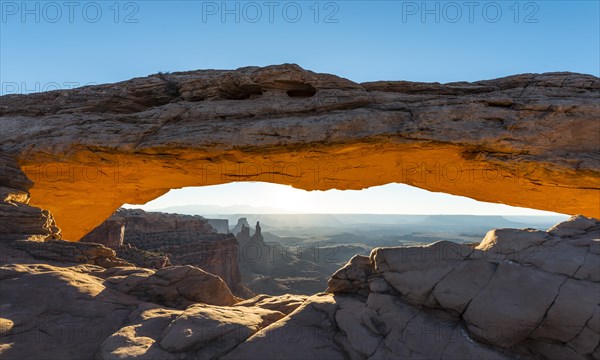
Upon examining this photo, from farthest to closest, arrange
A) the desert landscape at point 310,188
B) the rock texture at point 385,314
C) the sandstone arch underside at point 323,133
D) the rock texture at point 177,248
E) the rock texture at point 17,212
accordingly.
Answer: the rock texture at point 177,248 → the sandstone arch underside at point 323,133 → the rock texture at point 17,212 → the desert landscape at point 310,188 → the rock texture at point 385,314

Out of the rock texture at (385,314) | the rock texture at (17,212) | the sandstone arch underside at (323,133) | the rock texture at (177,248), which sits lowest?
the rock texture at (177,248)

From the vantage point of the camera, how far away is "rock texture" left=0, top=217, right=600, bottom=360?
19.7 ft

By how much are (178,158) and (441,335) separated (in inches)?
448

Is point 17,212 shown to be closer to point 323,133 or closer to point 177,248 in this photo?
point 323,133

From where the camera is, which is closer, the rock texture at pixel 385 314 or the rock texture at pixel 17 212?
the rock texture at pixel 385 314

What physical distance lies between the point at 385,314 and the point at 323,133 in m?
6.79

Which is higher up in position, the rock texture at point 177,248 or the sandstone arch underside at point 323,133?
the sandstone arch underside at point 323,133

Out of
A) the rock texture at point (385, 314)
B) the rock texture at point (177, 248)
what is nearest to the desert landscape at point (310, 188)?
the rock texture at point (385, 314)

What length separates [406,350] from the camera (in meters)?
6.04

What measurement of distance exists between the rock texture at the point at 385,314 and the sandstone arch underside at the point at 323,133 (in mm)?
4055

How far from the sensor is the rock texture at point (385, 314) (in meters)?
6.02

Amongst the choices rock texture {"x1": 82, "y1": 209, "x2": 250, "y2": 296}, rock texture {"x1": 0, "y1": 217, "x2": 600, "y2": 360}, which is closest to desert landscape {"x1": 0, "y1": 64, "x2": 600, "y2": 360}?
rock texture {"x1": 0, "y1": 217, "x2": 600, "y2": 360}

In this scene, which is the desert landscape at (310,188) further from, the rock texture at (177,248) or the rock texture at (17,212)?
the rock texture at (177,248)

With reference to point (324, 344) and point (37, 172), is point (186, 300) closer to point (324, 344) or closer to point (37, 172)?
point (324, 344)
